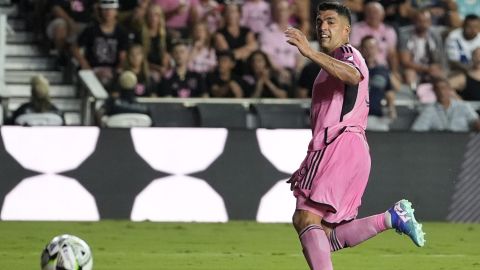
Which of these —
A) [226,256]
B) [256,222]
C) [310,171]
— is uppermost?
[310,171]

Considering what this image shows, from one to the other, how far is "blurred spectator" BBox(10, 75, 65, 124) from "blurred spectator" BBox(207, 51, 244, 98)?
2511mm

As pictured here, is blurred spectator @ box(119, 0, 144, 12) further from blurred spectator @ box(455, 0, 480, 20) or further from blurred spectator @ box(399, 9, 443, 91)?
blurred spectator @ box(455, 0, 480, 20)

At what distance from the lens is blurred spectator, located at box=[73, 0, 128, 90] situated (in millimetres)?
17484

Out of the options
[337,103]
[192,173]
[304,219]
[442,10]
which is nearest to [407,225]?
[304,219]

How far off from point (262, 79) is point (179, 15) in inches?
61.5

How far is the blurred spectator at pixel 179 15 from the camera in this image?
18.4m

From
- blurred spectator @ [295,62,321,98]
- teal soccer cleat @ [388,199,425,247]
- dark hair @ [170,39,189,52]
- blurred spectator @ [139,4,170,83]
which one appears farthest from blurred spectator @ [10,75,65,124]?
teal soccer cleat @ [388,199,425,247]

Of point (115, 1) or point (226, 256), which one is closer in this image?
point (226, 256)

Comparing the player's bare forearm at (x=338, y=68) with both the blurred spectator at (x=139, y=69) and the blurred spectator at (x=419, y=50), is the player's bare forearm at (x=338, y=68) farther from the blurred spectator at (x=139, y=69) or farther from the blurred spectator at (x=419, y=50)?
the blurred spectator at (x=419, y=50)

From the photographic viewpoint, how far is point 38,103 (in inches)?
627

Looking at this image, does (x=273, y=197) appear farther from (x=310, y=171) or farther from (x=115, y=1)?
(x=310, y=171)

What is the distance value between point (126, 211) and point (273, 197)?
1.61 m

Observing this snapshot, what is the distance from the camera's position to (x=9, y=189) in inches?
584

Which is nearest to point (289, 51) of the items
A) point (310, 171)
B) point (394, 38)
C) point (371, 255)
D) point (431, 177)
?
point (394, 38)
